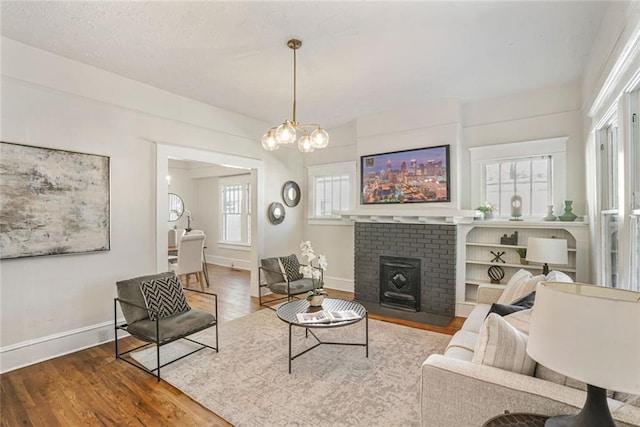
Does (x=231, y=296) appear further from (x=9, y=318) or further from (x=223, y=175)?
(x=223, y=175)

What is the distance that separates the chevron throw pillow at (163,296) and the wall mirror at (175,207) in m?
5.40

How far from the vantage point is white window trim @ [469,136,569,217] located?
3.74 meters

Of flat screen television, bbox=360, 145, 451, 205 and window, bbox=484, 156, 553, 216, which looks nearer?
window, bbox=484, 156, 553, 216

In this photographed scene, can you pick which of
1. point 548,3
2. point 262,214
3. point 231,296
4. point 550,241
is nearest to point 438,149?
point 550,241

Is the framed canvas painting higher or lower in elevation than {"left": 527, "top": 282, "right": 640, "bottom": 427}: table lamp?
higher

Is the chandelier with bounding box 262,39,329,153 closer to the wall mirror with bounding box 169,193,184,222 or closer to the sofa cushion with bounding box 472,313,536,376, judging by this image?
the sofa cushion with bounding box 472,313,536,376

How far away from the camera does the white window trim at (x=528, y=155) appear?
3.74m

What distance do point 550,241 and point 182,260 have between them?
16.8 ft

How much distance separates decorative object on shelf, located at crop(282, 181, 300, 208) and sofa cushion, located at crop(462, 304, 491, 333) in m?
3.59

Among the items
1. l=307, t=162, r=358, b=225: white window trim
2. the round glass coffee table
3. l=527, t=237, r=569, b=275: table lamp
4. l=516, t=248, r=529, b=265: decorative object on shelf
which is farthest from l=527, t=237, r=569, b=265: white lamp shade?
l=307, t=162, r=358, b=225: white window trim

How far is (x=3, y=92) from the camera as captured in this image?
8.87ft

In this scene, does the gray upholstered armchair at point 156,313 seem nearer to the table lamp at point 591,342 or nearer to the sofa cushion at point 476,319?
the sofa cushion at point 476,319

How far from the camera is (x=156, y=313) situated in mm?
2828

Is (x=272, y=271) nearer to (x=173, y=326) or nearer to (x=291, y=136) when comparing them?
(x=173, y=326)
